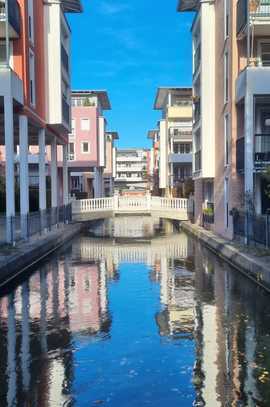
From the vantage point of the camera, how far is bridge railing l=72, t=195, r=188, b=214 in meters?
41.8

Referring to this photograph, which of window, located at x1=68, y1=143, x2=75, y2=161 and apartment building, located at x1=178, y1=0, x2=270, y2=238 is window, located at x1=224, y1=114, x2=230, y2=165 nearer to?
apartment building, located at x1=178, y1=0, x2=270, y2=238

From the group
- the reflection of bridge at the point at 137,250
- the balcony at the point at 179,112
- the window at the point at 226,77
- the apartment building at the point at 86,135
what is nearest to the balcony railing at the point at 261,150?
the window at the point at 226,77

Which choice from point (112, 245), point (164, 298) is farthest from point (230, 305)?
point (112, 245)

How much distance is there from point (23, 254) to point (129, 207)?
86.8ft

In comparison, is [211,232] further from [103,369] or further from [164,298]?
[103,369]

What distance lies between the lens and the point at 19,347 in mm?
8891

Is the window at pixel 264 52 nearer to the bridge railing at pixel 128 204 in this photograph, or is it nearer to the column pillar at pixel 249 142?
the column pillar at pixel 249 142

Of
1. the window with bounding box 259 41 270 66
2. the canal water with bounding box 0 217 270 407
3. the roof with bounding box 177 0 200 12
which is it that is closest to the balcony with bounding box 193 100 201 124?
the roof with bounding box 177 0 200 12

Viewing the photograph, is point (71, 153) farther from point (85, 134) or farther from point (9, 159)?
point (9, 159)

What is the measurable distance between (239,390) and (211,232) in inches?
862

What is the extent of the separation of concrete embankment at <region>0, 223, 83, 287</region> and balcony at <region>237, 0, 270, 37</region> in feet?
38.9

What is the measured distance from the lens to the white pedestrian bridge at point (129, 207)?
1631 inches

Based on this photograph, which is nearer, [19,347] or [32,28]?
[19,347]

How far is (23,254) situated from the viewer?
58.8 ft
